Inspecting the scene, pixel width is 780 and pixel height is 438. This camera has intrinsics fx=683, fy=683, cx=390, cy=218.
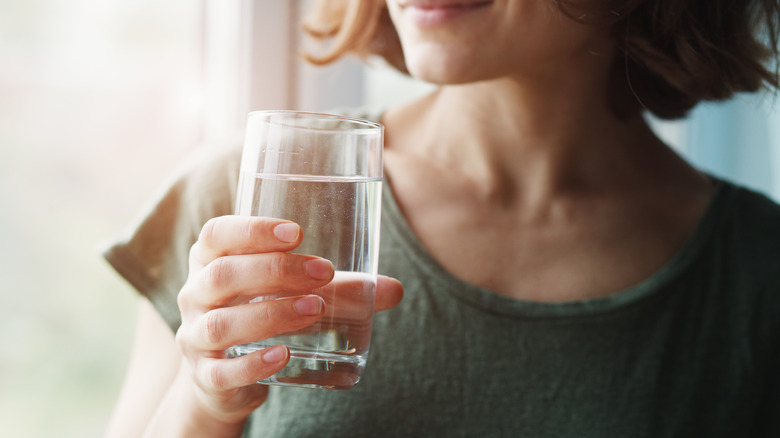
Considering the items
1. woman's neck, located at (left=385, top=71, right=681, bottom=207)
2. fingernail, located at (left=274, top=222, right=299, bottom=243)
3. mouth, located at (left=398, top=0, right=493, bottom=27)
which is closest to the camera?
fingernail, located at (left=274, top=222, right=299, bottom=243)

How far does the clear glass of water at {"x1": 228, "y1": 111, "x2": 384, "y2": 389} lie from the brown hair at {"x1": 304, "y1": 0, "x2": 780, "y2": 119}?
0.44 metres

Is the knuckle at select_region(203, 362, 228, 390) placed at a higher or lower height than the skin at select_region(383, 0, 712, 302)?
lower

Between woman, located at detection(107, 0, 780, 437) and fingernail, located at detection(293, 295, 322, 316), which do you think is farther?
woman, located at detection(107, 0, 780, 437)

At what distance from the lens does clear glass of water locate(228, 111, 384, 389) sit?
1.85 ft

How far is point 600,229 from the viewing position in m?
1.09

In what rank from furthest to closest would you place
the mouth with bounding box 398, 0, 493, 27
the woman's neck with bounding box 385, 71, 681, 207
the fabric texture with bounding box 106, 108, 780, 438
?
the woman's neck with bounding box 385, 71, 681, 207 < the fabric texture with bounding box 106, 108, 780, 438 < the mouth with bounding box 398, 0, 493, 27

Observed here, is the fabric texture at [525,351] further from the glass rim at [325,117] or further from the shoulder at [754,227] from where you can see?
the glass rim at [325,117]

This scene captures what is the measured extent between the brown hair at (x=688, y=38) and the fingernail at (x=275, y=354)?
0.57 meters

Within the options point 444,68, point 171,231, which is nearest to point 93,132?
point 171,231

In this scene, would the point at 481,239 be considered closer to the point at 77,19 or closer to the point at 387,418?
the point at 387,418

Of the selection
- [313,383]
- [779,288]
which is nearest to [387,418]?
[313,383]

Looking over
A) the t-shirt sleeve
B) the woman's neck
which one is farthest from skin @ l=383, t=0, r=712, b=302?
the t-shirt sleeve

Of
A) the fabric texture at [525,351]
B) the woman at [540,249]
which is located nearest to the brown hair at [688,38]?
the woman at [540,249]

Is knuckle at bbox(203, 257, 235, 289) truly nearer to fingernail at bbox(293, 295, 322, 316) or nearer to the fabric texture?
fingernail at bbox(293, 295, 322, 316)
